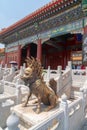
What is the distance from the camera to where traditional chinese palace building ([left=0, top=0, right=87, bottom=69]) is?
8.93m

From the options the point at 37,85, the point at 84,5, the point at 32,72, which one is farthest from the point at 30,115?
the point at 84,5

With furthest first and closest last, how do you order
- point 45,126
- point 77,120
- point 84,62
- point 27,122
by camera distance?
point 84,62, point 77,120, point 27,122, point 45,126

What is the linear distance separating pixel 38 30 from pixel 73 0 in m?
4.38

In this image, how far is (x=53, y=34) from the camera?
10906mm

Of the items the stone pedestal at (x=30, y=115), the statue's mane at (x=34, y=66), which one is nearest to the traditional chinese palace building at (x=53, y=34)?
the statue's mane at (x=34, y=66)

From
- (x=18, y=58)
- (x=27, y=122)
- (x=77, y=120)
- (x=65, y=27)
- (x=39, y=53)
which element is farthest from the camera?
(x=18, y=58)

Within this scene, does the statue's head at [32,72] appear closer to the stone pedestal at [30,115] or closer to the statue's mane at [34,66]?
the statue's mane at [34,66]

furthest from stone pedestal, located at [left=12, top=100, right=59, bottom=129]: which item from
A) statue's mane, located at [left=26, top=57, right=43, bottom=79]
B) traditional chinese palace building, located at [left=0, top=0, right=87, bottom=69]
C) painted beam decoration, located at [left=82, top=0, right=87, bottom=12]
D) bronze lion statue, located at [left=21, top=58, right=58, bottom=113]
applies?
painted beam decoration, located at [left=82, top=0, right=87, bottom=12]

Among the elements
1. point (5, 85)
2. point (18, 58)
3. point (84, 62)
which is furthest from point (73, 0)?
point (18, 58)

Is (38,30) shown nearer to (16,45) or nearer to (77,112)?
(16,45)

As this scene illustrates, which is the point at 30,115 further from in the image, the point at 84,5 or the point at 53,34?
the point at 53,34

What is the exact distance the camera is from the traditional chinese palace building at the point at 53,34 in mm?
8931

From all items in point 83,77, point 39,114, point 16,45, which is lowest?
point 39,114

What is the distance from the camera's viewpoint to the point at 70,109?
356cm
